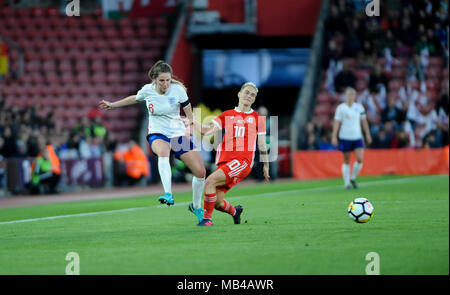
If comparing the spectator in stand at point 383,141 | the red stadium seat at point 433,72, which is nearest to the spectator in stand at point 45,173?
the spectator in stand at point 383,141

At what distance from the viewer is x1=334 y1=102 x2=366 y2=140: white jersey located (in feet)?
60.2

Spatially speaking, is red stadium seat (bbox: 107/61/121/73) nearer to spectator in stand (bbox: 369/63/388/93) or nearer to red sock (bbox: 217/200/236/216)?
spectator in stand (bbox: 369/63/388/93)

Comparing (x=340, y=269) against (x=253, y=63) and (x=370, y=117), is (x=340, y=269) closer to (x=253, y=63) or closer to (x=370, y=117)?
(x=370, y=117)

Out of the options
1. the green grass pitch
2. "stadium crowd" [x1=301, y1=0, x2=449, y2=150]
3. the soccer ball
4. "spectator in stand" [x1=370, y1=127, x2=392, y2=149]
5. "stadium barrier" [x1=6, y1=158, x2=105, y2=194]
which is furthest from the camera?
"stadium crowd" [x1=301, y1=0, x2=449, y2=150]

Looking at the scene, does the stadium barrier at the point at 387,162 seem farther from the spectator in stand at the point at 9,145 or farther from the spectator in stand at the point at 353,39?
the spectator in stand at the point at 9,145

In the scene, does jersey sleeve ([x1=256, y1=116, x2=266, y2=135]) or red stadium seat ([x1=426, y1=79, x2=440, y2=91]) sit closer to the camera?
jersey sleeve ([x1=256, y1=116, x2=266, y2=135])

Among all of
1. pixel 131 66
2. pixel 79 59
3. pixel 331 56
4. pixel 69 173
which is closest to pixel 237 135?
pixel 69 173

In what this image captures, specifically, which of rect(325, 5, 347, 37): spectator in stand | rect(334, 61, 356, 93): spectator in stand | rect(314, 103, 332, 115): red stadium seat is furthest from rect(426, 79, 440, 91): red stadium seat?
rect(325, 5, 347, 37): spectator in stand

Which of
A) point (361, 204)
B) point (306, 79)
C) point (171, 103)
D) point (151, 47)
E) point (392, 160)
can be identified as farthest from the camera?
point (151, 47)

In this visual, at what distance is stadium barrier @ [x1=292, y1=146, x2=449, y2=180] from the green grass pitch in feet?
31.7

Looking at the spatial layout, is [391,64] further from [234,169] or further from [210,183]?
[210,183]

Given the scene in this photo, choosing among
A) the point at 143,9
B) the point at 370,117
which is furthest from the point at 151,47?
the point at 370,117
